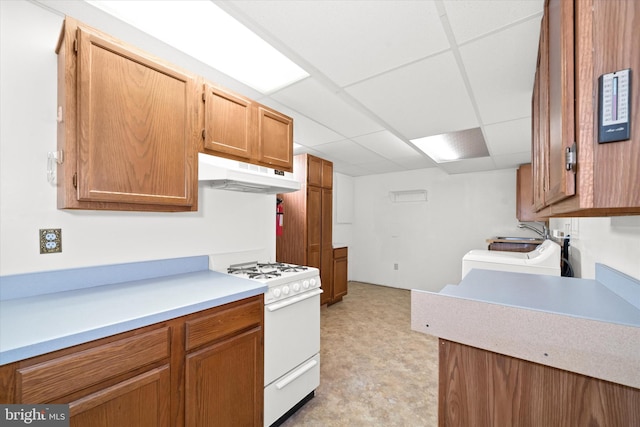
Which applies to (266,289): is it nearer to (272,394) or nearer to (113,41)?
(272,394)

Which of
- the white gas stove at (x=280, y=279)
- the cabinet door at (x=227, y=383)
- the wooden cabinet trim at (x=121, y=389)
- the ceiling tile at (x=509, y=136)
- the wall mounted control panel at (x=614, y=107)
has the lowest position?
the cabinet door at (x=227, y=383)

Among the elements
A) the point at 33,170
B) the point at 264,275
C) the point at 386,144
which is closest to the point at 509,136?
the point at 386,144

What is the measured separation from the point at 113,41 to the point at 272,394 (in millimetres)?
2062

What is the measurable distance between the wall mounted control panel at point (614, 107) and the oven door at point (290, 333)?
151 centimetres

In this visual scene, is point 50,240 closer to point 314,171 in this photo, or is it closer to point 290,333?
point 290,333

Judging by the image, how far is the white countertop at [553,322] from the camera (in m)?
0.68

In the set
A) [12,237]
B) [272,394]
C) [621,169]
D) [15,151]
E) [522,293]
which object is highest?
[15,151]

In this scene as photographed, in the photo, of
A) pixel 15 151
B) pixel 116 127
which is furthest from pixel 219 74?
pixel 15 151

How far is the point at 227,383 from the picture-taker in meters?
1.32

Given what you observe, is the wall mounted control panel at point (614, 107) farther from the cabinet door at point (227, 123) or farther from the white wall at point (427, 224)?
the white wall at point (427, 224)

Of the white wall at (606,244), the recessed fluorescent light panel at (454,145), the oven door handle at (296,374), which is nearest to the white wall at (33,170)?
the oven door handle at (296,374)

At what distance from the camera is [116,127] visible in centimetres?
126

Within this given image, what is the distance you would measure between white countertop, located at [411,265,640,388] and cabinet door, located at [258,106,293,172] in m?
1.43

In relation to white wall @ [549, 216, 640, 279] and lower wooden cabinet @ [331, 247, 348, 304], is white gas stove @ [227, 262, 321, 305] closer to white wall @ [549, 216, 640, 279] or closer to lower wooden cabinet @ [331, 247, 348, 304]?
white wall @ [549, 216, 640, 279]
